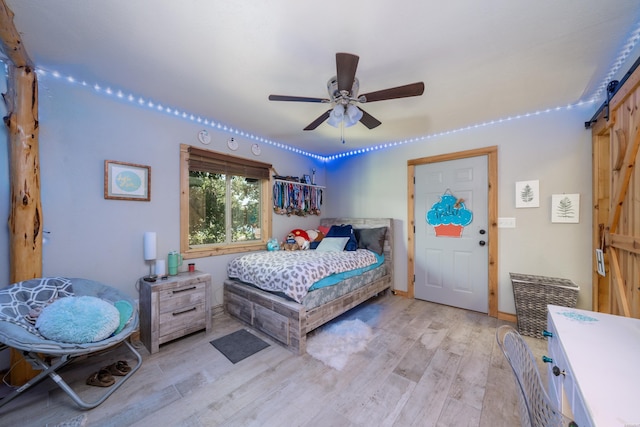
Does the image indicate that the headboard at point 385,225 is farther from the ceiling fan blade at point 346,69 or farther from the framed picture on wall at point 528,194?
the ceiling fan blade at point 346,69

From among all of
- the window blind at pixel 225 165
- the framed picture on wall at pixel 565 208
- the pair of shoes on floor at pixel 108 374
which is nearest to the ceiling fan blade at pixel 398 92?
the window blind at pixel 225 165

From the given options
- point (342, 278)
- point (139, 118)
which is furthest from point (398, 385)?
point (139, 118)

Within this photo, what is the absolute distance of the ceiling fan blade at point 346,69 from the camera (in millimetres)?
1390

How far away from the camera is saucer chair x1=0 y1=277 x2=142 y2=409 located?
139 centimetres

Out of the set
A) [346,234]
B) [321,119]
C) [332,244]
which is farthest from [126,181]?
[346,234]

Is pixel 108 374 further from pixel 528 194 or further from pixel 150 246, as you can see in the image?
pixel 528 194

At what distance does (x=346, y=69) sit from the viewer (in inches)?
59.3

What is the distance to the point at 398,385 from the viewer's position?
1796mm

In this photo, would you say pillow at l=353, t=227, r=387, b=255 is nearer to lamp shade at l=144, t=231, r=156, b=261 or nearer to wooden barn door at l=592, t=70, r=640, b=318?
wooden barn door at l=592, t=70, r=640, b=318

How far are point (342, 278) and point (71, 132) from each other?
Answer: 2.95 metres

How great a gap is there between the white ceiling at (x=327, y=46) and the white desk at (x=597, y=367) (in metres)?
1.70

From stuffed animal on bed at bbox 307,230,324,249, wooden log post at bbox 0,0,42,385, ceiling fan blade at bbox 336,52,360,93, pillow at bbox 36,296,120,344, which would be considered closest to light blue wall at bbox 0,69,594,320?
wooden log post at bbox 0,0,42,385

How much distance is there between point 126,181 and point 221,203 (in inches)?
42.1

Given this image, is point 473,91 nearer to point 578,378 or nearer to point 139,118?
point 578,378
